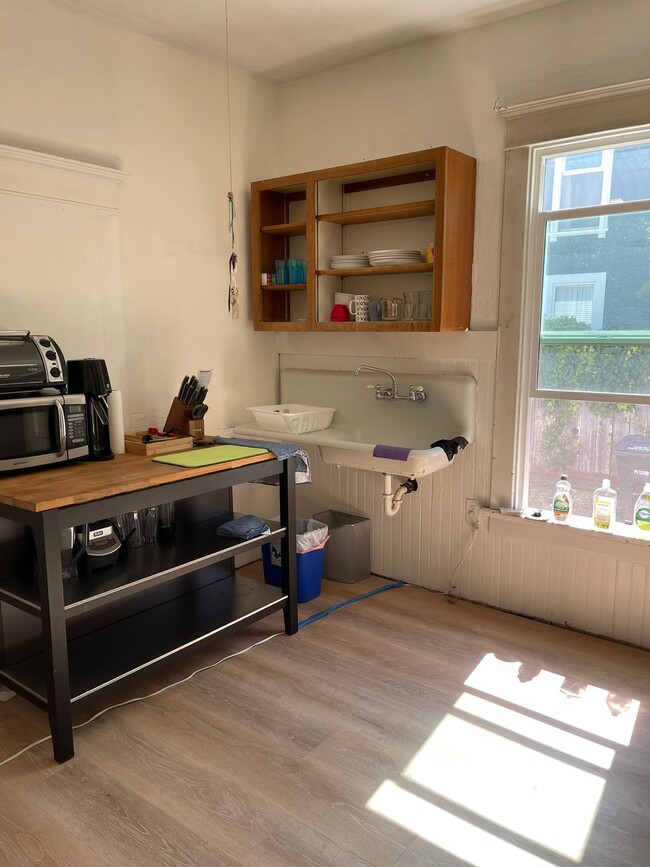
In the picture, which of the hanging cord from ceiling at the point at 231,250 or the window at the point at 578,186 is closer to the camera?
the window at the point at 578,186

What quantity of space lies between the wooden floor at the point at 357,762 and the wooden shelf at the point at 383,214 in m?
1.96

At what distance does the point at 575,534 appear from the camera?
2871 millimetres

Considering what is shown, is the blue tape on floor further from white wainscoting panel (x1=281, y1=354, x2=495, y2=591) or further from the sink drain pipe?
the sink drain pipe

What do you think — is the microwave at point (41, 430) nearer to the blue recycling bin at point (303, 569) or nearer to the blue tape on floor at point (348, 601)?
the blue recycling bin at point (303, 569)

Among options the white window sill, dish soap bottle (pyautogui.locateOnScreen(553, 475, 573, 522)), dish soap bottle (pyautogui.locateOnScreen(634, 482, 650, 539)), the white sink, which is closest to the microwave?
the white sink

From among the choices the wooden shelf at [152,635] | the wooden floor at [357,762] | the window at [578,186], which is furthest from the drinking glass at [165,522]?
the window at [578,186]

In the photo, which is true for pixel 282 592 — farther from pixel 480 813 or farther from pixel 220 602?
pixel 480 813

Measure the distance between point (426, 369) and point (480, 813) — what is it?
2.01 meters

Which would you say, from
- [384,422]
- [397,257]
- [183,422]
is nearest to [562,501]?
[384,422]

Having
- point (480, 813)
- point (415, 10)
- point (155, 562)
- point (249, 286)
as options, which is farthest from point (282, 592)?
point (415, 10)

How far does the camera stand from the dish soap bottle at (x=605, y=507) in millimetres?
2824

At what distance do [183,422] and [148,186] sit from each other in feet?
3.78

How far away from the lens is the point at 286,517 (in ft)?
9.40

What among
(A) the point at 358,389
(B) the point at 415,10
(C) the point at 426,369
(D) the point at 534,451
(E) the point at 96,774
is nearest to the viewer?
(E) the point at 96,774
